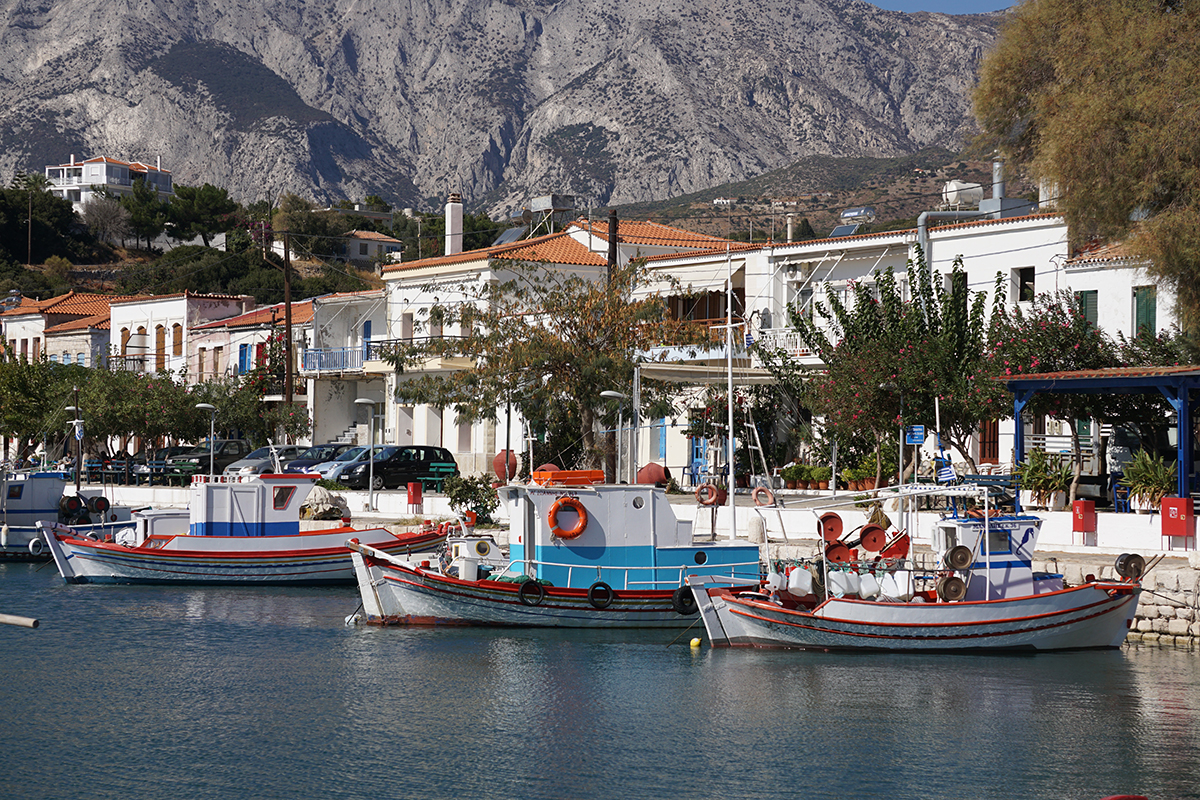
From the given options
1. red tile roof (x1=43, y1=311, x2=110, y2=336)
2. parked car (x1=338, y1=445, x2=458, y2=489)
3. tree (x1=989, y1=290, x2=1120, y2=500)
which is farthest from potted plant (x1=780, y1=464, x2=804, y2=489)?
red tile roof (x1=43, y1=311, x2=110, y2=336)

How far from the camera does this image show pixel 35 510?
37625 mm

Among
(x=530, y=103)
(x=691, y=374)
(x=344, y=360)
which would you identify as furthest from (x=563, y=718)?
(x=530, y=103)

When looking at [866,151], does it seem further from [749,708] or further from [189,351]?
[749,708]

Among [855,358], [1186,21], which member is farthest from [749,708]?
[1186,21]

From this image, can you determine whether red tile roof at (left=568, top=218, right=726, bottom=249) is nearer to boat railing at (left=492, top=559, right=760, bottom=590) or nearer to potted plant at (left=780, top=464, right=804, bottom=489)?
potted plant at (left=780, top=464, right=804, bottom=489)

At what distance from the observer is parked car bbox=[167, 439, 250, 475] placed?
46.6 meters

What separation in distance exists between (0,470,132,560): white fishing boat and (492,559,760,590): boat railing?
683 inches

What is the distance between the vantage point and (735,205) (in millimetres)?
105938

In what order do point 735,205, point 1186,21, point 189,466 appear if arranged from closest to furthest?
point 1186,21, point 189,466, point 735,205

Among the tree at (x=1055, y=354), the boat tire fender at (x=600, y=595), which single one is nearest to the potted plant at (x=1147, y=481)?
the tree at (x=1055, y=354)

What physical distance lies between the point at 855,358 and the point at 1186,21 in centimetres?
955

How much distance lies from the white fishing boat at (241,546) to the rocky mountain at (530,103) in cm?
11243

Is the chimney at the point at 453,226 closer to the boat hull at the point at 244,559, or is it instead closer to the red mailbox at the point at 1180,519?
the boat hull at the point at 244,559

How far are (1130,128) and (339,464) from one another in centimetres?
2563
